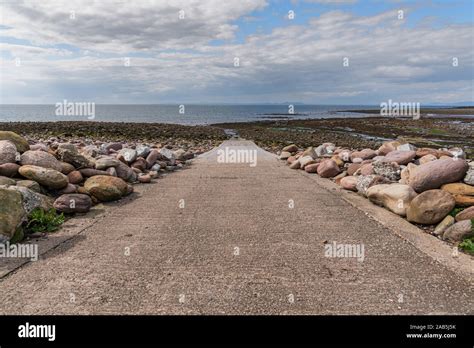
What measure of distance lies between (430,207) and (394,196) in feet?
3.61

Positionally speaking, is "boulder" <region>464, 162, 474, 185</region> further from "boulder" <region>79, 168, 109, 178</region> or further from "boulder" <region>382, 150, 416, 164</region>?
"boulder" <region>79, 168, 109, 178</region>

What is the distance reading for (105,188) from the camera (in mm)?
8617

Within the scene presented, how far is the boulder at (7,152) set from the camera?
8.34 meters

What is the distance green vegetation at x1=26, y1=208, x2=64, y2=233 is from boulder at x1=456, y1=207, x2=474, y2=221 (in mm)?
7227

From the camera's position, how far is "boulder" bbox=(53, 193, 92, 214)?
7.41 metres

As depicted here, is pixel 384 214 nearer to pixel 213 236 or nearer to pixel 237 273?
pixel 213 236

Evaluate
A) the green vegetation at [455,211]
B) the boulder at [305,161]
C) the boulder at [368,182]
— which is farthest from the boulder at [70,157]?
the green vegetation at [455,211]

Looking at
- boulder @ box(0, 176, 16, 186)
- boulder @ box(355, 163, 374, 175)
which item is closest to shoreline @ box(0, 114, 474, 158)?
boulder @ box(355, 163, 374, 175)

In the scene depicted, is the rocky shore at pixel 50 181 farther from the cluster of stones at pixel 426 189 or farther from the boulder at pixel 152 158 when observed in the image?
the cluster of stones at pixel 426 189

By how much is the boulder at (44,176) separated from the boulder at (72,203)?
63 cm
